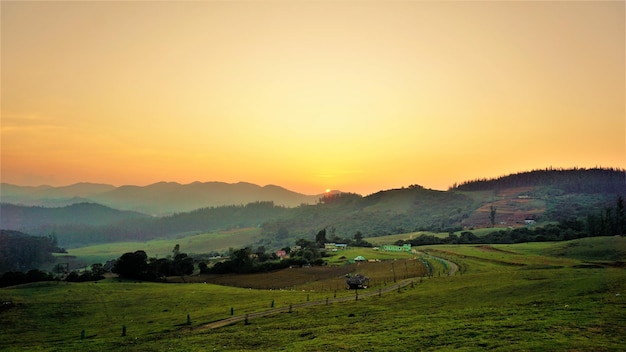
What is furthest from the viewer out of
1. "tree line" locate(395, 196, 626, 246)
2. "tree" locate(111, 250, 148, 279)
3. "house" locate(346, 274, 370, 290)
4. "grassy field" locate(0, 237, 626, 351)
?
"tree line" locate(395, 196, 626, 246)

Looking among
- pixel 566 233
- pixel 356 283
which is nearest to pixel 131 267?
pixel 356 283

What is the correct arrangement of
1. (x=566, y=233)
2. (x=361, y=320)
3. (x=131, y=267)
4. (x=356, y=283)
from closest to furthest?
(x=361, y=320) < (x=356, y=283) < (x=131, y=267) < (x=566, y=233)

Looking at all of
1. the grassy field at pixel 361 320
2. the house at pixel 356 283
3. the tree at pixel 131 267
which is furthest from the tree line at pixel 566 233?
the tree at pixel 131 267

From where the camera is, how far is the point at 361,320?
146 feet

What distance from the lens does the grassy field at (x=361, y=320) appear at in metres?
30.9

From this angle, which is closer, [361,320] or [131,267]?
[361,320]

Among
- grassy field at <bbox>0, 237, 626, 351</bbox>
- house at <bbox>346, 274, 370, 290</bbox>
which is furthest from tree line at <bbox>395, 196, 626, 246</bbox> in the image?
grassy field at <bbox>0, 237, 626, 351</bbox>

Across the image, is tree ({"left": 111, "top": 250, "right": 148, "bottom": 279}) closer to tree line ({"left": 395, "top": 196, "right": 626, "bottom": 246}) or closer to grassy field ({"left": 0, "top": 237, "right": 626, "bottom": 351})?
grassy field ({"left": 0, "top": 237, "right": 626, "bottom": 351})

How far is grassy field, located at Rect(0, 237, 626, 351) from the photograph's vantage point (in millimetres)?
30875

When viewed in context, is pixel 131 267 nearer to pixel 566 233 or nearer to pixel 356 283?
pixel 356 283

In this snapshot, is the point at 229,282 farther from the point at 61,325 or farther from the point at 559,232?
the point at 559,232

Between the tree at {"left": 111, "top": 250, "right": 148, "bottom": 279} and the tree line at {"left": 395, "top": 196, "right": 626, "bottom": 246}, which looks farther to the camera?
the tree line at {"left": 395, "top": 196, "right": 626, "bottom": 246}

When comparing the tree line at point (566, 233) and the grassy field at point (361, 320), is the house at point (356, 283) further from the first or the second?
the tree line at point (566, 233)

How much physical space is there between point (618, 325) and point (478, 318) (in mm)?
10643
